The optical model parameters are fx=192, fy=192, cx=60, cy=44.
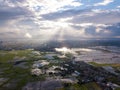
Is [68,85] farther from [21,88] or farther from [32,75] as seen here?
[32,75]

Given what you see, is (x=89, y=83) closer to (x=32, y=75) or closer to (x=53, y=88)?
(x=53, y=88)

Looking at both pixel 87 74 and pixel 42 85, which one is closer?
pixel 42 85

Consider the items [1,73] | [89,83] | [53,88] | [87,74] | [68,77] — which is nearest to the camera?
[53,88]

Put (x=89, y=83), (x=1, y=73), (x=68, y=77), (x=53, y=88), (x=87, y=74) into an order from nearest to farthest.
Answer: (x=53, y=88), (x=89, y=83), (x=68, y=77), (x=87, y=74), (x=1, y=73)

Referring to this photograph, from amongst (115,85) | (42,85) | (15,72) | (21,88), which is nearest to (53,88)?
(42,85)

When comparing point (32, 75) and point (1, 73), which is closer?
point (32, 75)

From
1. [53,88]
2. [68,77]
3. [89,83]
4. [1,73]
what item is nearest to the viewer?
A: [53,88]

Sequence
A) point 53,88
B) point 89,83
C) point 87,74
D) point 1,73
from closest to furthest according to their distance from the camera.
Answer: point 53,88
point 89,83
point 87,74
point 1,73

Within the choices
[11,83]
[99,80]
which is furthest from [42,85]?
[99,80]
